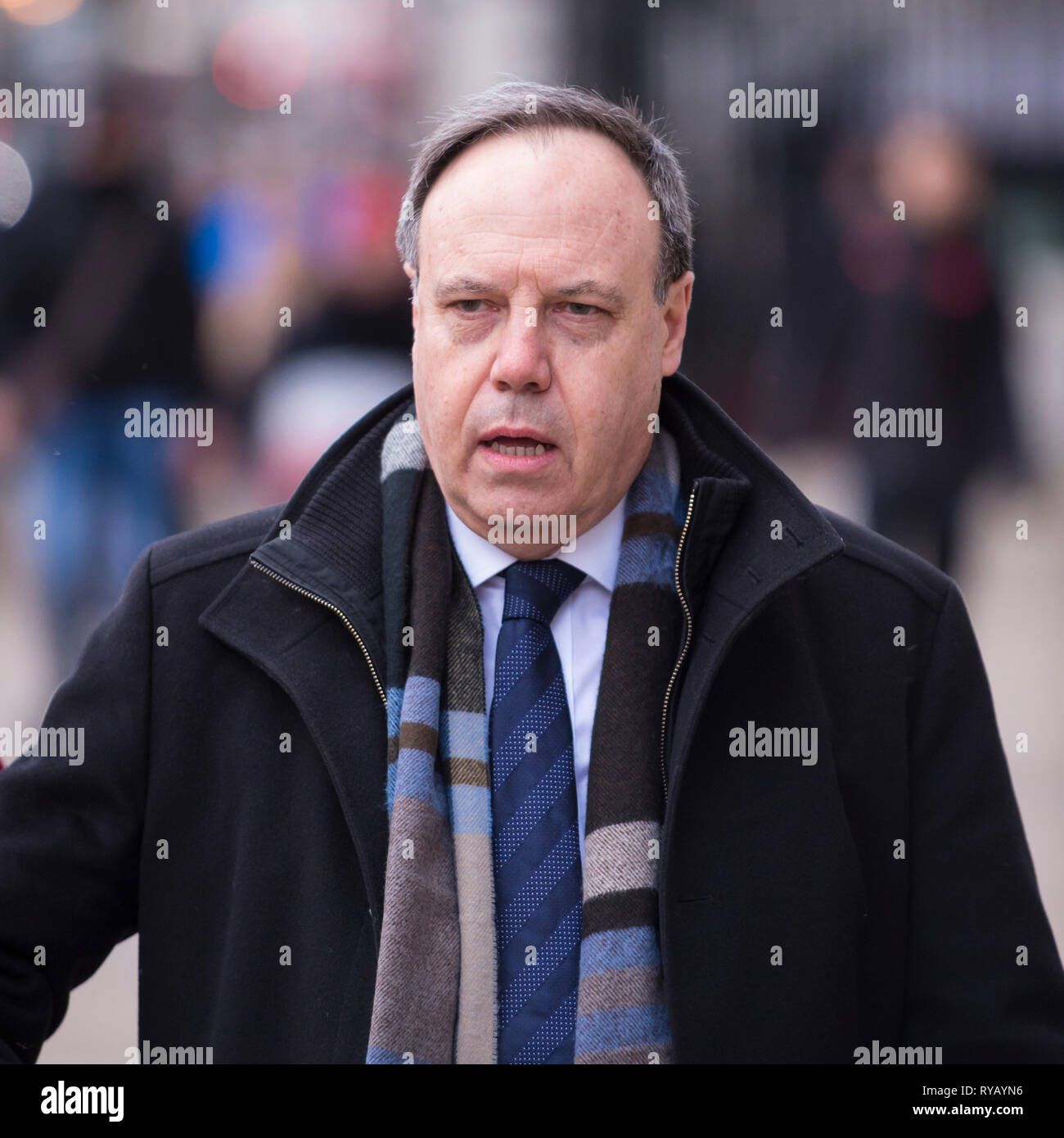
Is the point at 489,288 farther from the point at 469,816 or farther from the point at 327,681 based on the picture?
the point at 469,816

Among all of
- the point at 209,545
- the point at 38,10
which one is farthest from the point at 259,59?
the point at 209,545

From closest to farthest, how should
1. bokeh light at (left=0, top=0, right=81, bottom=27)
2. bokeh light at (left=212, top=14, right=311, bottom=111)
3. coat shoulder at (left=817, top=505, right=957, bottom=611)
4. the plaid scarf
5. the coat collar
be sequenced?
the plaid scarf → the coat collar → coat shoulder at (left=817, top=505, right=957, bottom=611) → bokeh light at (left=0, top=0, right=81, bottom=27) → bokeh light at (left=212, top=14, right=311, bottom=111)

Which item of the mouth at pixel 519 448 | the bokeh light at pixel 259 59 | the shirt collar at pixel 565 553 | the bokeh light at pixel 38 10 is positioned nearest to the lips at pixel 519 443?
the mouth at pixel 519 448

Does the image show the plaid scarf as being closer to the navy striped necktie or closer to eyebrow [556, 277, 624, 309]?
the navy striped necktie

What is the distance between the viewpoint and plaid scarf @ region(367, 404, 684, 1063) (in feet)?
7.04

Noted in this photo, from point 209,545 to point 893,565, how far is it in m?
1.08

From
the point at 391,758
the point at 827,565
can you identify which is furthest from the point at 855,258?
the point at 391,758

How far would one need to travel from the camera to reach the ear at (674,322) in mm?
2564

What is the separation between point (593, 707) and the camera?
2375 millimetres

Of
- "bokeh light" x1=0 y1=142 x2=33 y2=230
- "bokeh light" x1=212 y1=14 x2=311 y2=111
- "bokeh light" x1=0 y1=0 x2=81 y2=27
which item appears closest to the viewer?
"bokeh light" x1=0 y1=142 x2=33 y2=230

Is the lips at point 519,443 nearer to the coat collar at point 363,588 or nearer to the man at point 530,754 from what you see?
the man at point 530,754

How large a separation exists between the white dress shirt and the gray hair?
0.41m

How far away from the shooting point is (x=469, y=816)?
2252mm

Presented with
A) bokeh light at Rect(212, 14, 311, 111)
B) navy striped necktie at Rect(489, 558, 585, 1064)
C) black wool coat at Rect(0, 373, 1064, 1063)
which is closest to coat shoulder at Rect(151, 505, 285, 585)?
black wool coat at Rect(0, 373, 1064, 1063)
